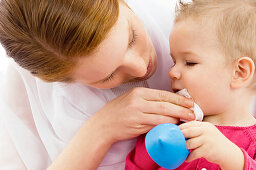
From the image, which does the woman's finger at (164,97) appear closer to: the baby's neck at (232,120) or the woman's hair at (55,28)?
the baby's neck at (232,120)

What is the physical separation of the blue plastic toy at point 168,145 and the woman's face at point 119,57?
0.33 meters

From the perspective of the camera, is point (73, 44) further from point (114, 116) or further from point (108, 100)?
point (108, 100)

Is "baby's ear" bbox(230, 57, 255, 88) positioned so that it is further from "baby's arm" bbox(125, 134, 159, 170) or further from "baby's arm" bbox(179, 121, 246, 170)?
"baby's arm" bbox(125, 134, 159, 170)

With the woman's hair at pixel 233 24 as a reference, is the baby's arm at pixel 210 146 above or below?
below

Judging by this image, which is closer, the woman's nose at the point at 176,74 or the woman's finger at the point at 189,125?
the woman's finger at the point at 189,125

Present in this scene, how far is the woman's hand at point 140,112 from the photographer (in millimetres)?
1296

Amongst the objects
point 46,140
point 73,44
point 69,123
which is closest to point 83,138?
point 69,123

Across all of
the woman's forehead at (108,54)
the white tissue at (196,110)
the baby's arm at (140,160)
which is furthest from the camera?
the baby's arm at (140,160)

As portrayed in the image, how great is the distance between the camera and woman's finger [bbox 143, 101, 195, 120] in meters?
1.28

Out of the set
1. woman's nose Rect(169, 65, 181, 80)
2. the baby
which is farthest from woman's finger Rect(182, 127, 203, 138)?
woman's nose Rect(169, 65, 181, 80)

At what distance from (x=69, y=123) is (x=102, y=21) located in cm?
63

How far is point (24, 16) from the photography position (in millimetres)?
1129

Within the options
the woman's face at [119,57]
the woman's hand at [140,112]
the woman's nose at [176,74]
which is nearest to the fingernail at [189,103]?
the woman's hand at [140,112]

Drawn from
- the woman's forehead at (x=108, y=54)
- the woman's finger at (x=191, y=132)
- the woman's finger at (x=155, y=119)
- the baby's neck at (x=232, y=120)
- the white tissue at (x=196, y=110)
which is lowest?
the baby's neck at (x=232, y=120)
